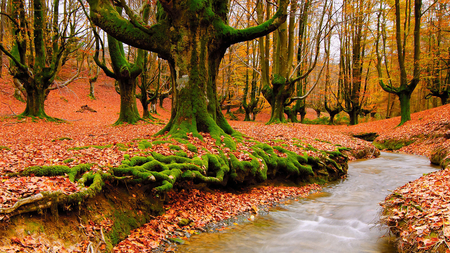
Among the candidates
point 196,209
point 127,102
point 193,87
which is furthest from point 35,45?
point 196,209

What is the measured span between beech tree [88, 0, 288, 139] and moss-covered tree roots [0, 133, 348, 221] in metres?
0.82

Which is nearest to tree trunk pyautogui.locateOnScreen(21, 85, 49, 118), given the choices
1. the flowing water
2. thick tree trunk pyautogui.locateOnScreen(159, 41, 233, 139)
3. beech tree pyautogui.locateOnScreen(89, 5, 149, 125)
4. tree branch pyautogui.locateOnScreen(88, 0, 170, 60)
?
beech tree pyautogui.locateOnScreen(89, 5, 149, 125)

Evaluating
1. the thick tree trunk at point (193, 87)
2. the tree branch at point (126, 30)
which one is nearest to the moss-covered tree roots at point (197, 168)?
the thick tree trunk at point (193, 87)

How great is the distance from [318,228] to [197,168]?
2882 mm

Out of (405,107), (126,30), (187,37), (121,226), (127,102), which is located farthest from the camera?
(405,107)

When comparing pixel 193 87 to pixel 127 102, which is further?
pixel 127 102

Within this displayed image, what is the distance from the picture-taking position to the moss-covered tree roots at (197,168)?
3.80 m

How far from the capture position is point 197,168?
552 centimetres

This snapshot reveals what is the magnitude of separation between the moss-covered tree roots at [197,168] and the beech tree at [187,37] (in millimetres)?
818

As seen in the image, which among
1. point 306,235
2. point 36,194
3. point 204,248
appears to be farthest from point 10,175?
point 306,235

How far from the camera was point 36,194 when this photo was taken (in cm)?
310

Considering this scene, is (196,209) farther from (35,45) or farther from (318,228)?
(35,45)

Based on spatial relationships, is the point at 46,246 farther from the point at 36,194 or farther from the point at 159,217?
the point at 159,217

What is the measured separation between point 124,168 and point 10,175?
5.30ft
